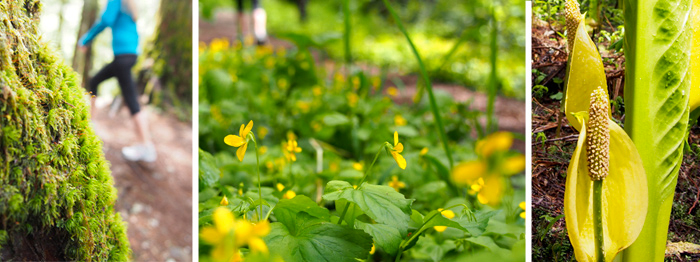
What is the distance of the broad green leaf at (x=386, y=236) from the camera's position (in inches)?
25.5

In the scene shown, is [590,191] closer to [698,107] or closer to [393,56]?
[698,107]

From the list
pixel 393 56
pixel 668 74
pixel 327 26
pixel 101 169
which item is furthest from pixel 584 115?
pixel 327 26

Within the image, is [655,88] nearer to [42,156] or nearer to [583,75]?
[583,75]

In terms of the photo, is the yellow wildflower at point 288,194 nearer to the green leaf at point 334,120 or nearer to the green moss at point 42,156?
the green moss at point 42,156

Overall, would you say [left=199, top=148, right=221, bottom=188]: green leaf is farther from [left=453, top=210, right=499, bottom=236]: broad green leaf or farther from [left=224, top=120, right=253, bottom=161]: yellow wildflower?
[left=453, top=210, right=499, bottom=236]: broad green leaf

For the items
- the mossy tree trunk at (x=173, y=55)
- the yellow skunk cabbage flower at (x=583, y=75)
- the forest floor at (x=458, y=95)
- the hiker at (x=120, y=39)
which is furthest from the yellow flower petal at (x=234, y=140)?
the mossy tree trunk at (x=173, y=55)

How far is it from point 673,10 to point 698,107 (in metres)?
0.18

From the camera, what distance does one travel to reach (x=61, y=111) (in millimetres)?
645

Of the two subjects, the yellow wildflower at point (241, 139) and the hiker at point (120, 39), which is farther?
the hiker at point (120, 39)

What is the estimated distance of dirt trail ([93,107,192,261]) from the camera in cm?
128

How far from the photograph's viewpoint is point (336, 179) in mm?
1112

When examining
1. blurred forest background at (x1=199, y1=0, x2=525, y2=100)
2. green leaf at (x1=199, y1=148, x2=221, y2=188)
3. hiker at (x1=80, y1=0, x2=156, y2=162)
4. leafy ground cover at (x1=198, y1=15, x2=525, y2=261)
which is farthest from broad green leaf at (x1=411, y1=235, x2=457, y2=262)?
blurred forest background at (x1=199, y1=0, x2=525, y2=100)

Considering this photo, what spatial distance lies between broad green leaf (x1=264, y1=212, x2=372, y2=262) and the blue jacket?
815 mm

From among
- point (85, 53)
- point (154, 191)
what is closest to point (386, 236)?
point (85, 53)
